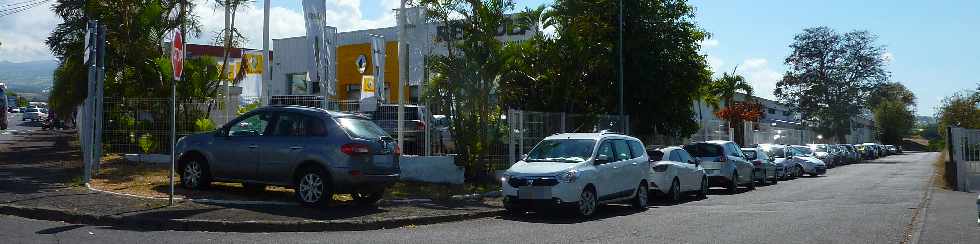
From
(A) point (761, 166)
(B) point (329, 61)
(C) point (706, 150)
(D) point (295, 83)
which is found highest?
(D) point (295, 83)

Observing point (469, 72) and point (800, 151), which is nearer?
point (469, 72)

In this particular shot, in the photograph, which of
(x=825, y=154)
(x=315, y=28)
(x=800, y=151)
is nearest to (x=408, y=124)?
(x=315, y=28)

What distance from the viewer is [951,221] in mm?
12680

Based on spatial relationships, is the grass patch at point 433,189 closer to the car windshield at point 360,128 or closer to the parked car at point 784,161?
the car windshield at point 360,128

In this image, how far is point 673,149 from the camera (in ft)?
→ 59.1

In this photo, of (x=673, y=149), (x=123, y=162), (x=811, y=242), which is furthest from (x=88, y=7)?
(x=811, y=242)

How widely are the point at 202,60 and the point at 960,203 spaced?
18.1 metres

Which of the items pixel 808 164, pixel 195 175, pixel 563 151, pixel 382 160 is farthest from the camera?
pixel 808 164

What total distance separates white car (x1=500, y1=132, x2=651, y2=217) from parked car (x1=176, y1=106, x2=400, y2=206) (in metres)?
2.10

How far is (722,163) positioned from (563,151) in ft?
26.8

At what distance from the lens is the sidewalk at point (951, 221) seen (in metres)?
10.5

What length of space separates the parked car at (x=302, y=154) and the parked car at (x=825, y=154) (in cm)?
3344

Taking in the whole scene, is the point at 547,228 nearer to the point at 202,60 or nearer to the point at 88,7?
the point at 202,60

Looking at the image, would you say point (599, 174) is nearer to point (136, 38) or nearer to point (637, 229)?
point (637, 229)
